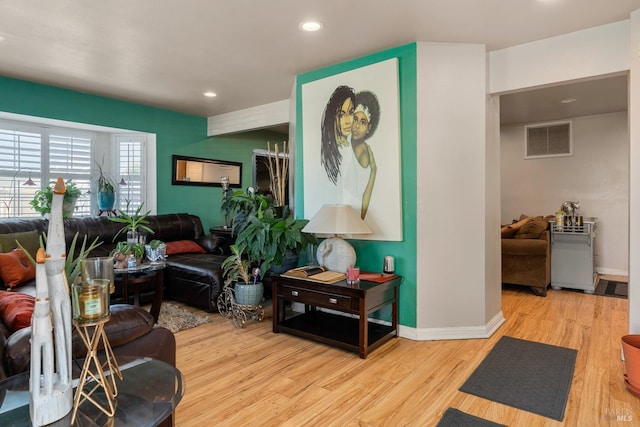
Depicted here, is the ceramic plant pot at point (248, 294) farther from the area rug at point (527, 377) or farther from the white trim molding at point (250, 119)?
the white trim molding at point (250, 119)

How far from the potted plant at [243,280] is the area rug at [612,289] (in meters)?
4.15

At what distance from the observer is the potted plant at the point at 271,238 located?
333cm

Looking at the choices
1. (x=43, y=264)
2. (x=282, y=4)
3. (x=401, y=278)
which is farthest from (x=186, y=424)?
(x=282, y=4)

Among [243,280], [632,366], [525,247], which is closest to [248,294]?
[243,280]

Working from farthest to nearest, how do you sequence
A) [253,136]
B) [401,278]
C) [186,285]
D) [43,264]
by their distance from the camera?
[253,136], [186,285], [401,278], [43,264]

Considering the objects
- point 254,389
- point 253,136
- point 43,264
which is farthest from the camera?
point 253,136

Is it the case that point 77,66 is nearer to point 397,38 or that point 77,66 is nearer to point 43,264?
point 397,38

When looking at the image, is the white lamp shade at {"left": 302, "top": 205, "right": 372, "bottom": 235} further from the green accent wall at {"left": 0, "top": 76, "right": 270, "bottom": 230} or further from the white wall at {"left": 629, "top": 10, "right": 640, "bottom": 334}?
the green accent wall at {"left": 0, "top": 76, "right": 270, "bottom": 230}

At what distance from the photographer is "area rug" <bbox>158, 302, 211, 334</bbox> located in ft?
11.4

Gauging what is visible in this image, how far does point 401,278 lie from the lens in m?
3.27

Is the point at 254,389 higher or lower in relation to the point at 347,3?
lower

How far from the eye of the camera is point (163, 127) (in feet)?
17.9

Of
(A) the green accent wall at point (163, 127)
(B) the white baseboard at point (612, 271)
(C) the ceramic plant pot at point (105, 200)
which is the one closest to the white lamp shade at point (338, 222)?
(C) the ceramic plant pot at point (105, 200)

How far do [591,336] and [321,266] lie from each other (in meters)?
2.35
